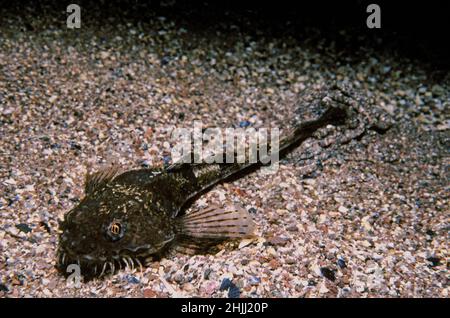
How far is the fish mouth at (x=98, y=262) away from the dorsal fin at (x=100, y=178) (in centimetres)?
60

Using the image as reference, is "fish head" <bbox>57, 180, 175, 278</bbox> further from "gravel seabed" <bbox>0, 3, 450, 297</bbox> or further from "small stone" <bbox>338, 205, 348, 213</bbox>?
"small stone" <bbox>338, 205, 348, 213</bbox>

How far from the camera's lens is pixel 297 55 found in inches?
205

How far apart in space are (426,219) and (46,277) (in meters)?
2.82

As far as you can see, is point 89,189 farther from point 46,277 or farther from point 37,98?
point 37,98

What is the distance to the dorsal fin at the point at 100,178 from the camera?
11.3 ft

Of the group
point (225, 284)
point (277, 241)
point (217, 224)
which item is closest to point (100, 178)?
point (217, 224)

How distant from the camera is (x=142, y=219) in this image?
10.3 ft

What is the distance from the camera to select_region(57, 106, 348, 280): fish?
→ 2910mm

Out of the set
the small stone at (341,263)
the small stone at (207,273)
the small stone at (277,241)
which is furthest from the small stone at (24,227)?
the small stone at (341,263)

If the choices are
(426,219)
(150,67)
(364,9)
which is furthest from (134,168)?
(364,9)

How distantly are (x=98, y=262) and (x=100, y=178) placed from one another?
82 centimetres

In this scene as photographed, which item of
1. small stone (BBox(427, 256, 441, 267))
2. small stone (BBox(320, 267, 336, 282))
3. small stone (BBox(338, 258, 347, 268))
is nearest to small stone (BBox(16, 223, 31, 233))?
small stone (BBox(320, 267, 336, 282))

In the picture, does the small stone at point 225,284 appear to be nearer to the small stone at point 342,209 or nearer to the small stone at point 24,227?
the small stone at point 342,209
